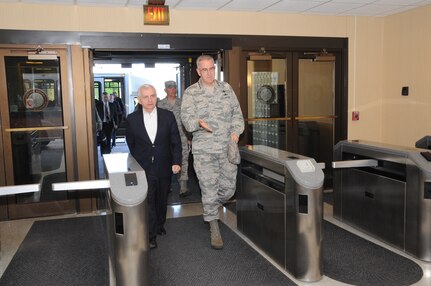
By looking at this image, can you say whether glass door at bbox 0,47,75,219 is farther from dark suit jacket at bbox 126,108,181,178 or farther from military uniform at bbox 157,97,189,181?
dark suit jacket at bbox 126,108,181,178

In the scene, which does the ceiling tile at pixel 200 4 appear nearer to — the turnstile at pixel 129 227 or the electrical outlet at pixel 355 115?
the electrical outlet at pixel 355 115

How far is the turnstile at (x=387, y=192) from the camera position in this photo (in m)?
3.58

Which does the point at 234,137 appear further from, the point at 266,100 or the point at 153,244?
the point at 266,100

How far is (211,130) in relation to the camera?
12.7 ft

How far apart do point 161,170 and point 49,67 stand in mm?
2236

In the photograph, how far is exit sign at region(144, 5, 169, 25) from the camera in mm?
5082

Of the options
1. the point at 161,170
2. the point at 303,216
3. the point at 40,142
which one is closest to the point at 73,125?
the point at 40,142

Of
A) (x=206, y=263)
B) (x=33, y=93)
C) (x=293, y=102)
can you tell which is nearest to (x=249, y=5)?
(x=293, y=102)

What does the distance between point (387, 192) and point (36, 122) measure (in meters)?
3.90

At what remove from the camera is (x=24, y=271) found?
3.59 metres

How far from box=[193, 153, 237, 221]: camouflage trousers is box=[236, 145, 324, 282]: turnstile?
201 mm

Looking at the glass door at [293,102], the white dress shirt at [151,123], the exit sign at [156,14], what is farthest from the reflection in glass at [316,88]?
the white dress shirt at [151,123]

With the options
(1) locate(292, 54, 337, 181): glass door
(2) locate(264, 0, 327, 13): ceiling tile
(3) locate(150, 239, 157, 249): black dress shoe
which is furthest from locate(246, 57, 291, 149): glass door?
(3) locate(150, 239, 157, 249): black dress shoe

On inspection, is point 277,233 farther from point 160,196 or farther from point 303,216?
point 160,196
